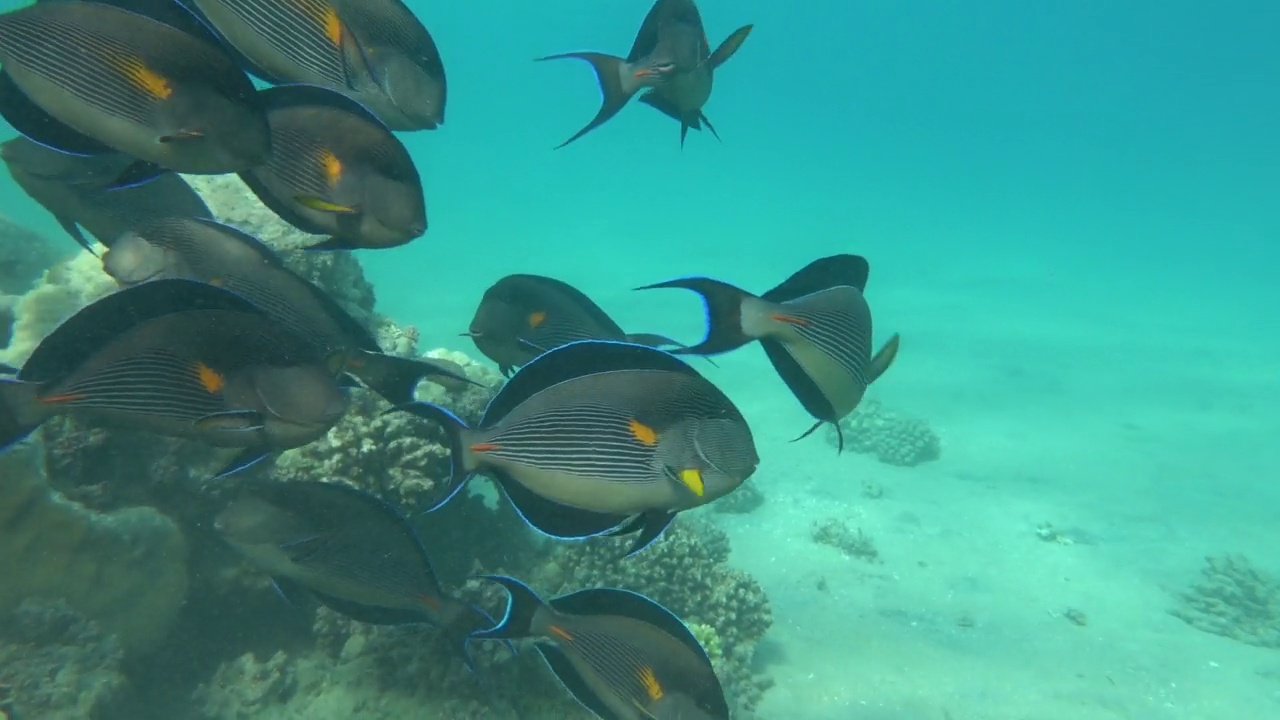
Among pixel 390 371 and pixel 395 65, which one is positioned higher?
pixel 395 65

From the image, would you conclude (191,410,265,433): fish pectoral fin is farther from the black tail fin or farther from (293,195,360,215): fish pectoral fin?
(293,195,360,215): fish pectoral fin

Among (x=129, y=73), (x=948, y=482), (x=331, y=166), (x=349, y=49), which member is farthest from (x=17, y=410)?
(x=948, y=482)

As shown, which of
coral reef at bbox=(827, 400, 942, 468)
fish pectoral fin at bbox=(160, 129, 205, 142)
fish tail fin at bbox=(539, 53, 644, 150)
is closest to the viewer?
fish pectoral fin at bbox=(160, 129, 205, 142)

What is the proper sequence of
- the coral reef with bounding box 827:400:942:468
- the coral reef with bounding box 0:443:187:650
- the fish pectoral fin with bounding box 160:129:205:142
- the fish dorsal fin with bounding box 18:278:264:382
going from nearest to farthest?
the fish pectoral fin with bounding box 160:129:205:142, the fish dorsal fin with bounding box 18:278:264:382, the coral reef with bounding box 0:443:187:650, the coral reef with bounding box 827:400:942:468

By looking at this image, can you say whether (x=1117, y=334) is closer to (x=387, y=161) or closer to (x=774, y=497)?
(x=774, y=497)

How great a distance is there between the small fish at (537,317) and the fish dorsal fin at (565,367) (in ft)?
3.90

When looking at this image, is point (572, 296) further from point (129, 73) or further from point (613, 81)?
point (129, 73)

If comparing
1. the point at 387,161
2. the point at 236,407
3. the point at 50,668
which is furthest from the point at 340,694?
the point at 387,161

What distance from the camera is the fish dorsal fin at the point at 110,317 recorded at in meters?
1.81

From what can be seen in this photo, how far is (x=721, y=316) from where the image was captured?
6.86 ft

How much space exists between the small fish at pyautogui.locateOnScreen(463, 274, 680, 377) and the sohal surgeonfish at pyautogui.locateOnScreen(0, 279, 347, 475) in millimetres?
1332

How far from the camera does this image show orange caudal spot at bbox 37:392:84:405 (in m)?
1.78

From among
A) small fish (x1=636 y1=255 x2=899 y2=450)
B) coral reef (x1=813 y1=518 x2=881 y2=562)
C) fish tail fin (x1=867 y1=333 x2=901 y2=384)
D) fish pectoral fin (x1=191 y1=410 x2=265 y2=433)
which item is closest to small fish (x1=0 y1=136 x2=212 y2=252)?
fish pectoral fin (x1=191 y1=410 x2=265 y2=433)

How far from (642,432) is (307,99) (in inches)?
55.0
